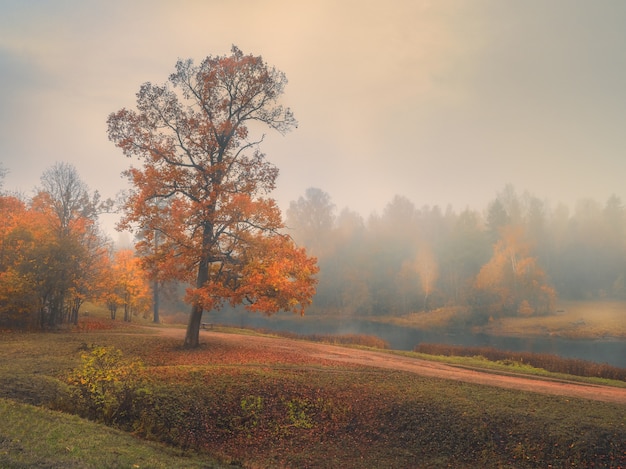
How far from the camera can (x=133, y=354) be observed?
20453 millimetres

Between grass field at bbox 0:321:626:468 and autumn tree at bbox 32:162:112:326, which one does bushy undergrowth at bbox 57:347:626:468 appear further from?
autumn tree at bbox 32:162:112:326

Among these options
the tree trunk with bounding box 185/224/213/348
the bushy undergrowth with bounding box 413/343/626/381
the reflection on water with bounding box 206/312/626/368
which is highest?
the tree trunk with bounding box 185/224/213/348

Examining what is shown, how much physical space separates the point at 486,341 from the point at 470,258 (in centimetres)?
A: 3421

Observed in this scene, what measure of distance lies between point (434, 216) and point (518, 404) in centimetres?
10472

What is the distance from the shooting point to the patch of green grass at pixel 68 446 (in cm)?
776

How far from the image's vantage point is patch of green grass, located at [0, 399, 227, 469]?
7762 mm

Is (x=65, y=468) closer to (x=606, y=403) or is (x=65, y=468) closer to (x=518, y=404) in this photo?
(x=518, y=404)

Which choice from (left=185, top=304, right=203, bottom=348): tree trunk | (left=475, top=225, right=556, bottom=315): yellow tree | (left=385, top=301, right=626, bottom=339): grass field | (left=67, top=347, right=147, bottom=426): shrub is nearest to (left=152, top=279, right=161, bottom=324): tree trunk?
(left=185, top=304, right=203, bottom=348): tree trunk

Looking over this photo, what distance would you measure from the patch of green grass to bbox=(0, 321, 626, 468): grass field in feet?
0.15

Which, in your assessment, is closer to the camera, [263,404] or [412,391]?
[263,404]

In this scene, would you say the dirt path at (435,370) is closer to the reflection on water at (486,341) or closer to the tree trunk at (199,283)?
the tree trunk at (199,283)

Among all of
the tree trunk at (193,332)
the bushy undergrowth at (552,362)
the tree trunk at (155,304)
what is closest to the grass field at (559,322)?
the bushy undergrowth at (552,362)

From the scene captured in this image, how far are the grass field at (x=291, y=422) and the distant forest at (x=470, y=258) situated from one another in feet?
172

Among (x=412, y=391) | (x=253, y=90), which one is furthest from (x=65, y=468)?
(x=253, y=90)
